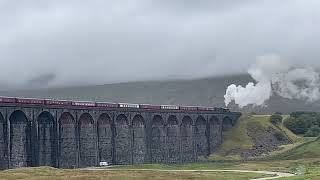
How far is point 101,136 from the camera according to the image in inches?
4808

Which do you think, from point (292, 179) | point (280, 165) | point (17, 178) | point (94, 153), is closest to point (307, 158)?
point (280, 165)

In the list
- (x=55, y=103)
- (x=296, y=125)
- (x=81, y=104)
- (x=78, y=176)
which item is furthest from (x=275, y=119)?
(x=78, y=176)

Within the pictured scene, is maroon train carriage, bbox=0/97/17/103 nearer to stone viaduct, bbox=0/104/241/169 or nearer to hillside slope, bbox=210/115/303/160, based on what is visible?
stone viaduct, bbox=0/104/241/169

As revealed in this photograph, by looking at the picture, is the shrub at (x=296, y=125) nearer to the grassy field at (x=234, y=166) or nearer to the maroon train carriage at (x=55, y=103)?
the grassy field at (x=234, y=166)

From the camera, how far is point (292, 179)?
69875 millimetres

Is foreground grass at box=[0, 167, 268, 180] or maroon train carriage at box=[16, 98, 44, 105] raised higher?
maroon train carriage at box=[16, 98, 44, 105]

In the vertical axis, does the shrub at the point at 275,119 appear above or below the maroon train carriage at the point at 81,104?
below

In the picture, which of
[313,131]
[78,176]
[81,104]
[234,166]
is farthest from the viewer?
[313,131]

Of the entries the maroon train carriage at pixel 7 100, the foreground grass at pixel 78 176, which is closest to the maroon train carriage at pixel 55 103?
the maroon train carriage at pixel 7 100

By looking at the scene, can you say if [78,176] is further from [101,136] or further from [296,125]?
[296,125]

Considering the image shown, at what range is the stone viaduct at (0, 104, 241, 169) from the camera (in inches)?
3944

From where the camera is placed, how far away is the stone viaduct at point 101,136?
100188 millimetres

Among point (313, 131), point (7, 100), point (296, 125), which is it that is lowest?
point (313, 131)

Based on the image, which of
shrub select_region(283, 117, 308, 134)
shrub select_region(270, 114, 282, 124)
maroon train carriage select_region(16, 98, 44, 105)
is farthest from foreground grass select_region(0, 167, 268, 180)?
shrub select_region(283, 117, 308, 134)
